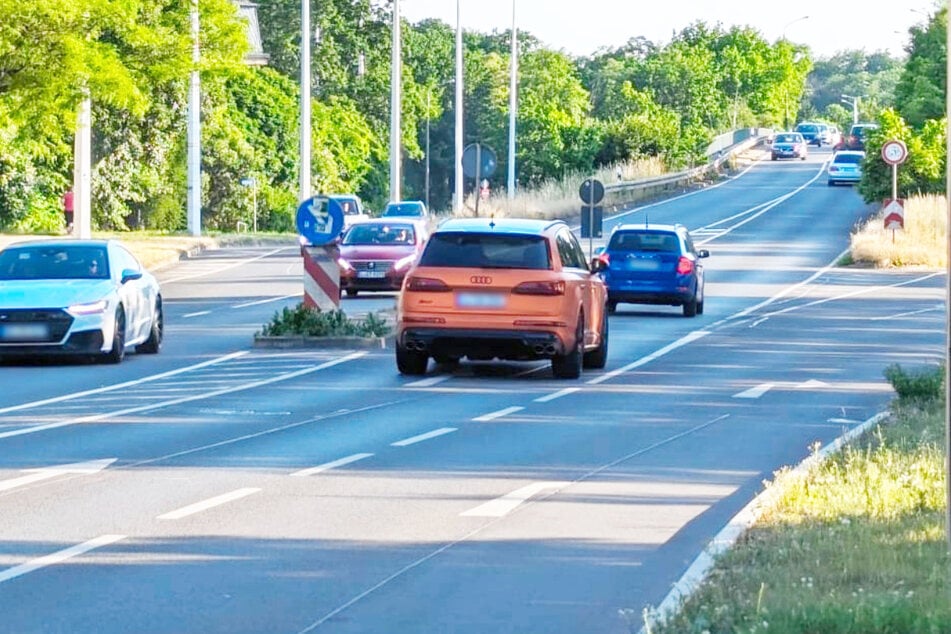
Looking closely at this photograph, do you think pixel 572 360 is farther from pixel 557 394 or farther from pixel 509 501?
pixel 509 501

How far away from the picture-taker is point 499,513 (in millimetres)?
11859

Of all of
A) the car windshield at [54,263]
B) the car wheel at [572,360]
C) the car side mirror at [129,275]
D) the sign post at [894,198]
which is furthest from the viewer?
the sign post at [894,198]

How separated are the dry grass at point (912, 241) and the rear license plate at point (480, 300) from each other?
29238mm

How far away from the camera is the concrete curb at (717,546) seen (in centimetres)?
823

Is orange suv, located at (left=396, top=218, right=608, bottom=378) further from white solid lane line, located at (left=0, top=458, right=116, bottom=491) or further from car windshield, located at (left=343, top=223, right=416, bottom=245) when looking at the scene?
car windshield, located at (left=343, top=223, right=416, bottom=245)

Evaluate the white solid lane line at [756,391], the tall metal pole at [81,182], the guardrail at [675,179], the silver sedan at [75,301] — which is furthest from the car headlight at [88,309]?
the guardrail at [675,179]

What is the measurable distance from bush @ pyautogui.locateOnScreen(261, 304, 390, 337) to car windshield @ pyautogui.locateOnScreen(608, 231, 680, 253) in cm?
885

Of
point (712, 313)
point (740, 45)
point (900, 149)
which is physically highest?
point (740, 45)

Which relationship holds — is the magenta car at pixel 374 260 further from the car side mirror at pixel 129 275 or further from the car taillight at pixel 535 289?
the car taillight at pixel 535 289

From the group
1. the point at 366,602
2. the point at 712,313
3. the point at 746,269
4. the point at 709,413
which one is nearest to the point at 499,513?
the point at 366,602

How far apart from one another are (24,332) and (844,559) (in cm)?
1520

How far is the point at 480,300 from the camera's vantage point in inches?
846

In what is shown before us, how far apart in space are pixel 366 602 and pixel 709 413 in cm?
971

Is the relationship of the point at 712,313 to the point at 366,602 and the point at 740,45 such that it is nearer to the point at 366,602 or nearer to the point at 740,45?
the point at 366,602
